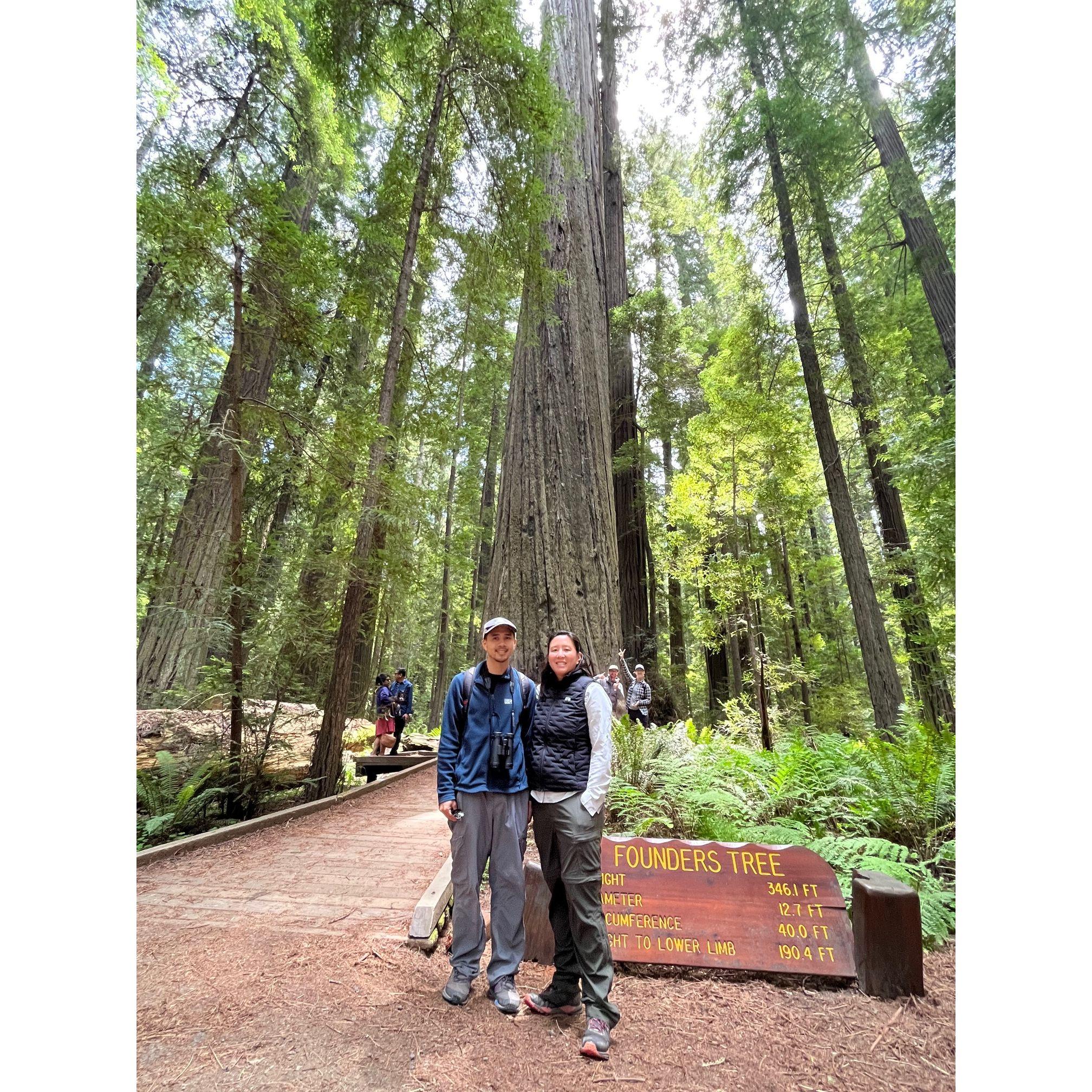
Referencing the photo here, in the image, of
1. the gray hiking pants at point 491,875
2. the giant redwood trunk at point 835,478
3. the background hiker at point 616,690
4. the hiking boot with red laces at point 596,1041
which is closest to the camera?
the hiking boot with red laces at point 596,1041

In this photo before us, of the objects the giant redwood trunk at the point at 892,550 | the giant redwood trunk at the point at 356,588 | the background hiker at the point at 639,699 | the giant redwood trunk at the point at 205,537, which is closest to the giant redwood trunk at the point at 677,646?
the giant redwood trunk at the point at 892,550

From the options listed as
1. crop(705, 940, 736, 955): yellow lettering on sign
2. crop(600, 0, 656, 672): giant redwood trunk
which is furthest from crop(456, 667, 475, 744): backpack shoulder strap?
crop(600, 0, 656, 672): giant redwood trunk

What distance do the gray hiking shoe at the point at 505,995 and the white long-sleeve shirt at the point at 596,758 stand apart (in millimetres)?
779

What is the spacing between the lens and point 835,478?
8977 millimetres

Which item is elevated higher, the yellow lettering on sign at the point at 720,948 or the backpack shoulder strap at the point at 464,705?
the backpack shoulder strap at the point at 464,705

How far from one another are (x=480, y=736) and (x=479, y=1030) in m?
1.09

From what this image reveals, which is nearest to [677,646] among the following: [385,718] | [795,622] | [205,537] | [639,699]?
[795,622]

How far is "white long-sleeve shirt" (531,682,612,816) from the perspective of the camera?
227 centimetres

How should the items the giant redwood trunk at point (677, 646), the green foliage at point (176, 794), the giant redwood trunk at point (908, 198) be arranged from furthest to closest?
the giant redwood trunk at point (677, 646), the giant redwood trunk at point (908, 198), the green foliage at point (176, 794)

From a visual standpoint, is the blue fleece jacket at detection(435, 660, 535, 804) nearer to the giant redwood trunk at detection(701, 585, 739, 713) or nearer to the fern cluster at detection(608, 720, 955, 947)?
the fern cluster at detection(608, 720, 955, 947)

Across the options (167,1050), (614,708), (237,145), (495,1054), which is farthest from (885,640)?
(237,145)

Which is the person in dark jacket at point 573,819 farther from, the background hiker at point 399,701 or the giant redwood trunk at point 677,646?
the giant redwood trunk at point 677,646

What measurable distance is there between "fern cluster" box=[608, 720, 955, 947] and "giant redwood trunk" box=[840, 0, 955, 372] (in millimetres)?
5395

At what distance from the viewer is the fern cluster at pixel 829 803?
3.20 meters
